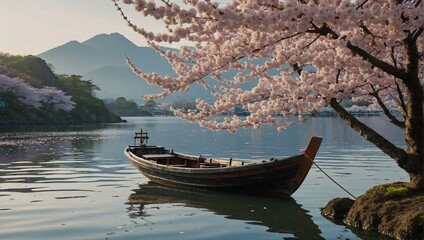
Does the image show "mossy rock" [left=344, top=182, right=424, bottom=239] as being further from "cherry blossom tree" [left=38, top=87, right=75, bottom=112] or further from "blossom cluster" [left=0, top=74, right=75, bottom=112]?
"cherry blossom tree" [left=38, top=87, right=75, bottom=112]

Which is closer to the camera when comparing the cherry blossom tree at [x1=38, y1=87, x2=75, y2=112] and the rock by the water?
the rock by the water

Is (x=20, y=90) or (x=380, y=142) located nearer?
(x=380, y=142)

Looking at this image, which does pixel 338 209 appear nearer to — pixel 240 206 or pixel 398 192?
pixel 398 192

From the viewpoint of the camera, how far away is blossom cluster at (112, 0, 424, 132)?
7816mm

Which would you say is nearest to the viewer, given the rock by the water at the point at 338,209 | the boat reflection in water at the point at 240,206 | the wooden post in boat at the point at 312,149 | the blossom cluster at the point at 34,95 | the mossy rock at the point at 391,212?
the mossy rock at the point at 391,212

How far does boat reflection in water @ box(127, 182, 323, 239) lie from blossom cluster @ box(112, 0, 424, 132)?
2.54 m

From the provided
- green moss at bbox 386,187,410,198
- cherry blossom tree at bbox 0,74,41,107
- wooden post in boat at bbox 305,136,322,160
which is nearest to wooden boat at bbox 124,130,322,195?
wooden post in boat at bbox 305,136,322,160

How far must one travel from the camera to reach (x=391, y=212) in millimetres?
11617

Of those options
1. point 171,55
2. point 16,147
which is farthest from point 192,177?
point 16,147

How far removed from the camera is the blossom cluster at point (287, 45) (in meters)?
7.82

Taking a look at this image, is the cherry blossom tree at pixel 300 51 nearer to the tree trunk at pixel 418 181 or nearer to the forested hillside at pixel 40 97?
the tree trunk at pixel 418 181

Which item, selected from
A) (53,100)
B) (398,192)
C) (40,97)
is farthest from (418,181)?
(53,100)

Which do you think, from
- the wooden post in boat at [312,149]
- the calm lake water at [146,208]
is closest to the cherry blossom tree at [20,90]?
the calm lake water at [146,208]

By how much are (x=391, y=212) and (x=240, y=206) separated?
4.87 meters
